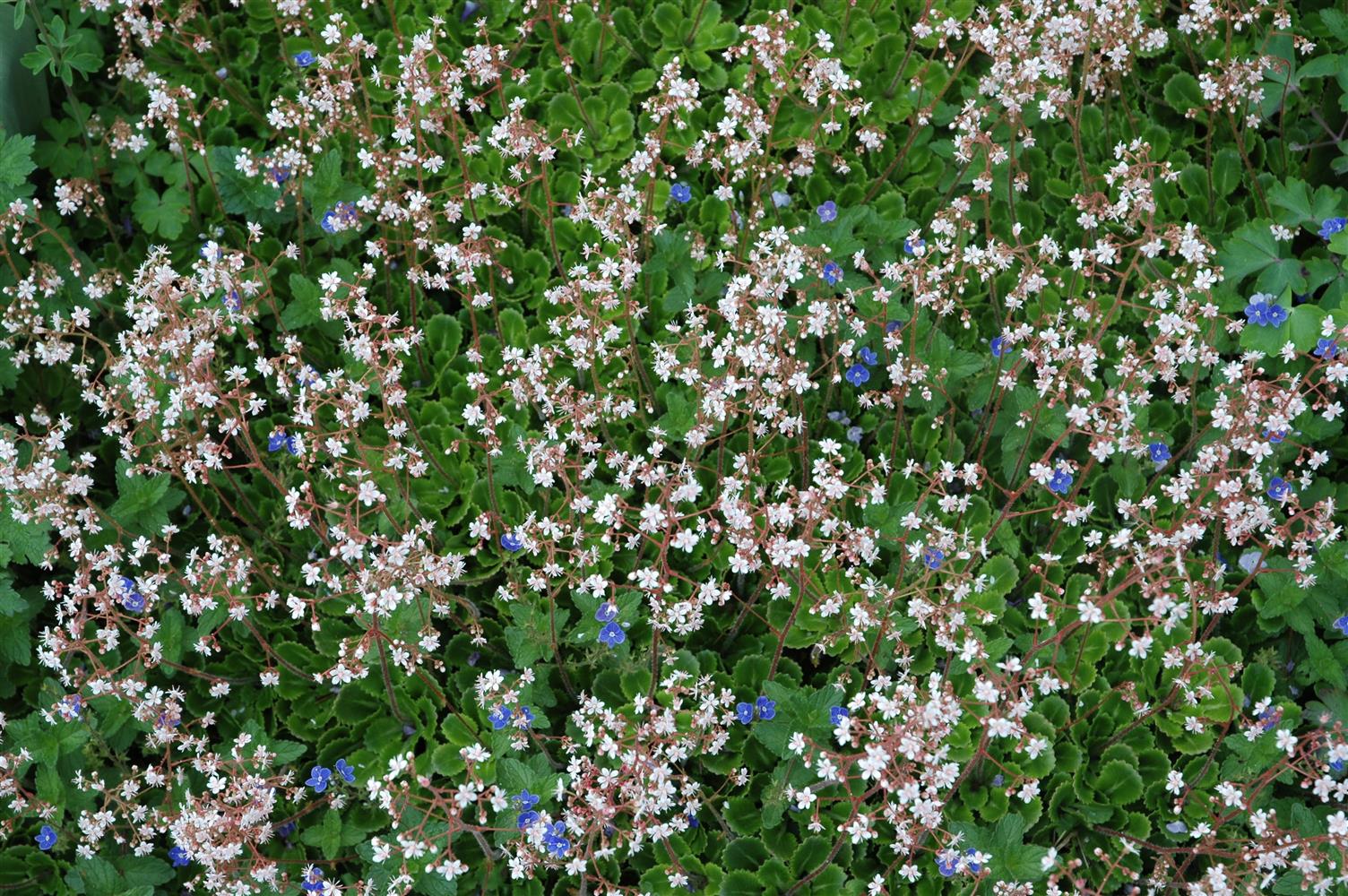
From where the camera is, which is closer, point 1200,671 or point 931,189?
point 1200,671

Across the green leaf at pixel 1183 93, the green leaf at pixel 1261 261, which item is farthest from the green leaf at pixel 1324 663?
the green leaf at pixel 1183 93

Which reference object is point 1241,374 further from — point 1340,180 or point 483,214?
A: point 483,214

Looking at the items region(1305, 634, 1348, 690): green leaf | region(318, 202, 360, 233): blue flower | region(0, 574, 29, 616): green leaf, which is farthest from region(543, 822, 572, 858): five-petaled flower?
region(1305, 634, 1348, 690): green leaf

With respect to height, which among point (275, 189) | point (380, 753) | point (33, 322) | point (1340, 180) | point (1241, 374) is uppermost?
point (1340, 180)

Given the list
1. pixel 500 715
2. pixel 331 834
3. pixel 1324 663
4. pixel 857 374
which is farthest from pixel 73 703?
pixel 1324 663

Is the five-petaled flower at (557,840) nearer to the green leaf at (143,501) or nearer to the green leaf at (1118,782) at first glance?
the green leaf at (143,501)

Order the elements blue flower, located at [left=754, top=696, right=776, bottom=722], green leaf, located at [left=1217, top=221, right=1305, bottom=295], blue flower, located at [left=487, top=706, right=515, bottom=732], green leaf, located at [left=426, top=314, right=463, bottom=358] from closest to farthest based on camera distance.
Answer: blue flower, located at [left=487, top=706, right=515, bottom=732] → blue flower, located at [left=754, top=696, right=776, bottom=722] → green leaf, located at [left=1217, top=221, right=1305, bottom=295] → green leaf, located at [left=426, top=314, right=463, bottom=358]

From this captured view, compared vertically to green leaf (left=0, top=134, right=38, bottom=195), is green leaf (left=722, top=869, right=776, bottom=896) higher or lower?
lower

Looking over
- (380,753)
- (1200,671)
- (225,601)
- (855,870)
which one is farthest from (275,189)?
(1200,671)

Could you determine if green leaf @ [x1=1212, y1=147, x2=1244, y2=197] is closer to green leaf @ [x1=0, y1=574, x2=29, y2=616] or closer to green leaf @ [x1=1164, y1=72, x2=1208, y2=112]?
green leaf @ [x1=1164, y1=72, x2=1208, y2=112]
